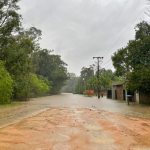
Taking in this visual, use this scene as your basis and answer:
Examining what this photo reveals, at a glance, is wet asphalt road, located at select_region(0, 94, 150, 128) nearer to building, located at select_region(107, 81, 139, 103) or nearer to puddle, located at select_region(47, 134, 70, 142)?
puddle, located at select_region(47, 134, 70, 142)

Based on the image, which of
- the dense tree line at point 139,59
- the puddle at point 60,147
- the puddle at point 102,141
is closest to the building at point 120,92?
the dense tree line at point 139,59

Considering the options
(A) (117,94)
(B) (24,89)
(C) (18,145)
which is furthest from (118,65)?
(C) (18,145)

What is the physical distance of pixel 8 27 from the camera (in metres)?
23.0

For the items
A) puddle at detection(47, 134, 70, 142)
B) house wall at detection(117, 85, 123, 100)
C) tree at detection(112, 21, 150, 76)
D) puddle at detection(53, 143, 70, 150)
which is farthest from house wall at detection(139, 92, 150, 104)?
puddle at detection(53, 143, 70, 150)

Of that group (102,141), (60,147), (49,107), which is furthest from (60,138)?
(49,107)

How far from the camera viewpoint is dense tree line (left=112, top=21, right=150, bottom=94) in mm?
17344

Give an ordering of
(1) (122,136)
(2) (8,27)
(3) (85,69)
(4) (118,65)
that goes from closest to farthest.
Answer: (1) (122,136), (2) (8,27), (4) (118,65), (3) (85,69)

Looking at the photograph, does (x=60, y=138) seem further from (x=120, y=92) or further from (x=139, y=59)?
(x=120, y=92)

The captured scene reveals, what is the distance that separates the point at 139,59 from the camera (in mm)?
21656

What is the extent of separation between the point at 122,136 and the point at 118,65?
22.1 meters

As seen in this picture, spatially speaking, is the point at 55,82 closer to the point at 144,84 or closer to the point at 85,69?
the point at 85,69

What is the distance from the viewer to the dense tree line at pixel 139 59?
17.3m

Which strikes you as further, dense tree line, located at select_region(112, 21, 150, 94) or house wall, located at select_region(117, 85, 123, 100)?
house wall, located at select_region(117, 85, 123, 100)

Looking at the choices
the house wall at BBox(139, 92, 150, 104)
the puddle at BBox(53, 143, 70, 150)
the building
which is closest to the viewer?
the puddle at BBox(53, 143, 70, 150)
